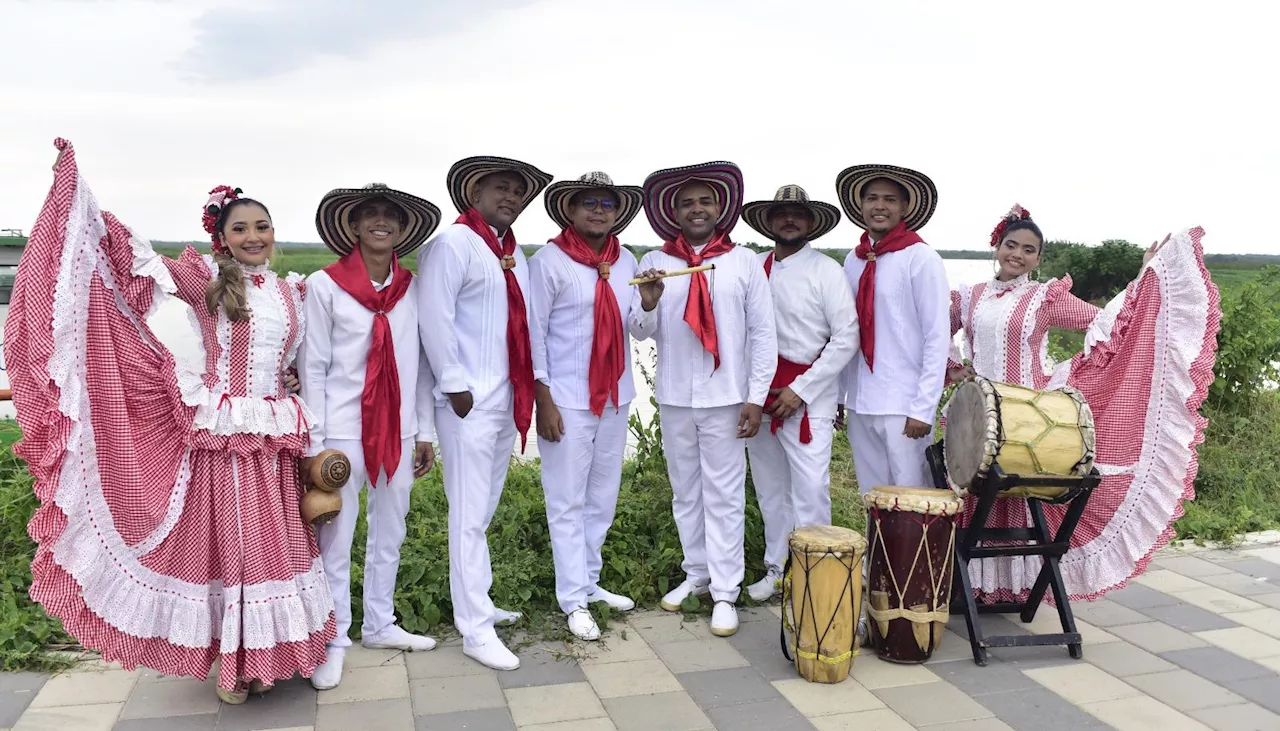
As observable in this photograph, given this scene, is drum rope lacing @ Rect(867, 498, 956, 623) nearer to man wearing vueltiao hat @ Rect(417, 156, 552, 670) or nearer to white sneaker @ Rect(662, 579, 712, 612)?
white sneaker @ Rect(662, 579, 712, 612)

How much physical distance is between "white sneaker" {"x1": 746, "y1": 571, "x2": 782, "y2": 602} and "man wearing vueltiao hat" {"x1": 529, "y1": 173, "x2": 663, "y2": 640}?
2.68ft

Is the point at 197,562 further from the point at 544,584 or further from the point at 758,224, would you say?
→ the point at 758,224

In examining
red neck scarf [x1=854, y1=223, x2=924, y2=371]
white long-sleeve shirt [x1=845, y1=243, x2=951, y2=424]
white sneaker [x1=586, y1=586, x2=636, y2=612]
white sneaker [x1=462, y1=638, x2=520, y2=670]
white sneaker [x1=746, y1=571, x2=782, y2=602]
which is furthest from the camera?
white sneaker [x1=746, y1=571, x2=782, y2=602]

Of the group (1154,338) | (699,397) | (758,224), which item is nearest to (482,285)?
(699,397)

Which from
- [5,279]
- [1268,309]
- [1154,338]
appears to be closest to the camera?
[1154,338]

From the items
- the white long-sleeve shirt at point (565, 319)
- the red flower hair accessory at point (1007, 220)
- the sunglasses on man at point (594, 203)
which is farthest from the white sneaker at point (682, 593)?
the red flower hair accessory at point (1007, 220)

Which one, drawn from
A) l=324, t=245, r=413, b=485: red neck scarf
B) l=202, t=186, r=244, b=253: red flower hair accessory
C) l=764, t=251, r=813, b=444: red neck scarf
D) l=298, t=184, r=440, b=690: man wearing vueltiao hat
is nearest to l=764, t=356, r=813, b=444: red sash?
l=764, t=251, r=813, b=444: red neck scarf

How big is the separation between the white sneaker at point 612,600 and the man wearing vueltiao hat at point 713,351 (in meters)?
0.40

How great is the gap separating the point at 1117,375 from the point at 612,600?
8.15ft

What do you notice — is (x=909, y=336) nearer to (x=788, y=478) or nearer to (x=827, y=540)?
(x=788, y=478)

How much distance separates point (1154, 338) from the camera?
13.7 ft

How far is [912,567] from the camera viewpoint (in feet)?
12.8

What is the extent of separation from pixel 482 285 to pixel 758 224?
4.63ft

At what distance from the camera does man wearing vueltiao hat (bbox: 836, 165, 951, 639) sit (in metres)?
4.20
